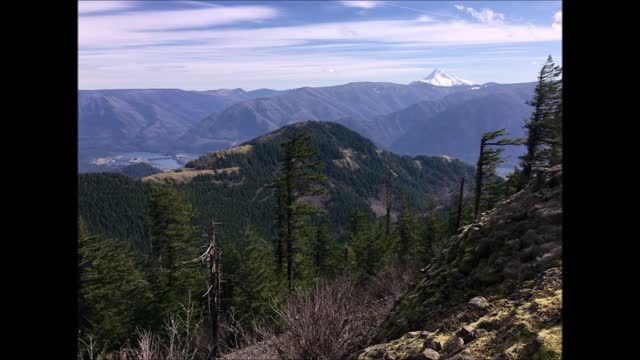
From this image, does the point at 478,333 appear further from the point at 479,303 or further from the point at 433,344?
the point at 479,303

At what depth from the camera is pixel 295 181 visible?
1204 inches

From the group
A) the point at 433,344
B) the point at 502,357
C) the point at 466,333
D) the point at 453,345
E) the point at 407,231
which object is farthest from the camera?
the point at 407,231

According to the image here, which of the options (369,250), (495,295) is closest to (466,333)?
(495,295)

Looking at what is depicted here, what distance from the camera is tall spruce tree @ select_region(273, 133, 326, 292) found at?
30000mm

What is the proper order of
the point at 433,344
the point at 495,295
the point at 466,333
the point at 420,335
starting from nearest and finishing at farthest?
the point at 466,333
the point at 433,344
the point at 420,335
the point at 495,295

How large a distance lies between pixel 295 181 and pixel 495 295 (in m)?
21.6

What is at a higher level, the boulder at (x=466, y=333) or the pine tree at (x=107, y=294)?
the boulder at (x=466, y=333)

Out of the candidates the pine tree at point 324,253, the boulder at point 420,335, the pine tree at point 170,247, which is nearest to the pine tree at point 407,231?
the pine tree at point 324,253

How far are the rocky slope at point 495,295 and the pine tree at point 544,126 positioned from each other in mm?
17786

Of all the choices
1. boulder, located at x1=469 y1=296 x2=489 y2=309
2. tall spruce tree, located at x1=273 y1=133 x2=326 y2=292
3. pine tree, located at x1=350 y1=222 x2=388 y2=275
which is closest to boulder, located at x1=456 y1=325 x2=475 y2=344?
boulder, located at x1=469 y1=296 x2=489 y2=309

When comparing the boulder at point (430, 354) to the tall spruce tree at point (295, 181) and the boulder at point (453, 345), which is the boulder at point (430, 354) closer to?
the boulder at point (453, 345)

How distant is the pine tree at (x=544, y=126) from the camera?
96.2 ft

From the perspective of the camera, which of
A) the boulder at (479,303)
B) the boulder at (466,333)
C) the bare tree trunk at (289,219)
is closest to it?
the boulder at (466,333)
